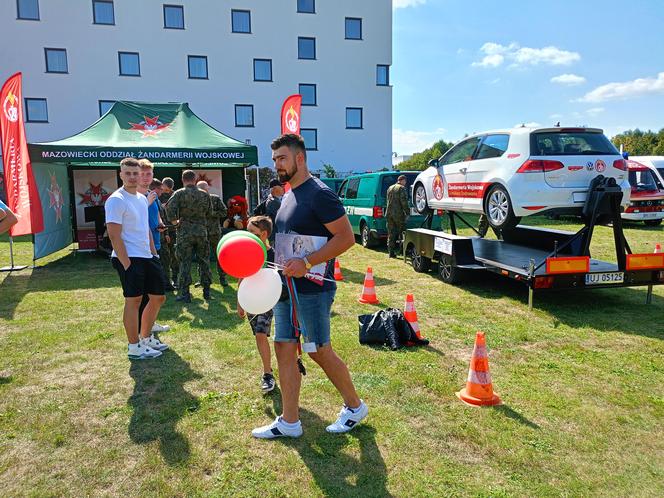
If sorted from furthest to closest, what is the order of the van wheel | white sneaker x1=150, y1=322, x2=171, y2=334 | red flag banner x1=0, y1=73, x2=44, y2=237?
the van wheel < red flag banner x1=0, y1=73, x2=44, y2=237 < white sneaker x1=150, y1=322, x2=171, y2=334

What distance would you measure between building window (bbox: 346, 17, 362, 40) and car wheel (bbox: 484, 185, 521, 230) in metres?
26.1

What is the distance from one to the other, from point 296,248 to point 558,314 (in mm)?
4507

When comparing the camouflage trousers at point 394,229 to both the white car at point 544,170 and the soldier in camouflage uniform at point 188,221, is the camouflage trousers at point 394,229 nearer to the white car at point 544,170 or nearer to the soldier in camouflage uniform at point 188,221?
the white car at point 544,170

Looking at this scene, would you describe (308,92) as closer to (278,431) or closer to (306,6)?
(306,6)

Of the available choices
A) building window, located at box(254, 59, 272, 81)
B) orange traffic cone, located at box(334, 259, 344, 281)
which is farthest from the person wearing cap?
building window, located at box(254, 59, 272, 81)

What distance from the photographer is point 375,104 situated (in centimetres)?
3003

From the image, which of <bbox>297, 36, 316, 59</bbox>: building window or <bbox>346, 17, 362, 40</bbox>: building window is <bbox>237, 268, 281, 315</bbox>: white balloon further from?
<bbox>346, 17, 362, 40</bbox>: building window

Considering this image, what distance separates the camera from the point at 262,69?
28359 millimetres

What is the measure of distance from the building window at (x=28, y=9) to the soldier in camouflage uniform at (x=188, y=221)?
2541cm

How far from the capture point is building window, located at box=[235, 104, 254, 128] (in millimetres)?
28125

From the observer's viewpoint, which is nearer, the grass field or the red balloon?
the grass field

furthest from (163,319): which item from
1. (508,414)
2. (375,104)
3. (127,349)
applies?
(375,104)

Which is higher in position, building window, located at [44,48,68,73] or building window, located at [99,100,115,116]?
building window, located at [44,48,68,73]

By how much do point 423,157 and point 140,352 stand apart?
57109mm
